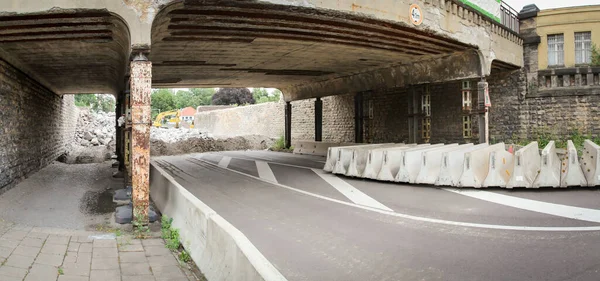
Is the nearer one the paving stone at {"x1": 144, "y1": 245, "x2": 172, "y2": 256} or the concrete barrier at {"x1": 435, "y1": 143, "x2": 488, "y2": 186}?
the paving stone at {"x1": 144, "y1": 245, "x2": 172, "y2": 256}

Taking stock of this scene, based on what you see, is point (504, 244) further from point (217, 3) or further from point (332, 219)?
point (217, 3)

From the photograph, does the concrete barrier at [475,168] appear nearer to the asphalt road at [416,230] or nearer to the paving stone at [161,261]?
the asphalt road at [416,230]

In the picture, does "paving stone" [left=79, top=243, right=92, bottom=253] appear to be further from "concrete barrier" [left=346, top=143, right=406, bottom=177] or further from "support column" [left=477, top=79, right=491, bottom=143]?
"support column" [left=477, top=79, right=491, bottom=143]

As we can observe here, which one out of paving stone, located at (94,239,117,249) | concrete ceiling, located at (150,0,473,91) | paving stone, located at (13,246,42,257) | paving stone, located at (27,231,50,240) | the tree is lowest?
paving stone, located at (94,239,117,249)

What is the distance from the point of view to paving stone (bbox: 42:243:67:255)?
5457 millimetres

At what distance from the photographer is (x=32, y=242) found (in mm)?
5875

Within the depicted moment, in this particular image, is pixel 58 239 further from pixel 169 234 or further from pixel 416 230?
pixel 416 230

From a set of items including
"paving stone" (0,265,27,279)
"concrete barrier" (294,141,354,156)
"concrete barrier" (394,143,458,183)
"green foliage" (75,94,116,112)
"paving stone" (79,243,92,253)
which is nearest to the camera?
A: "paving stone" (0,265,27,279)

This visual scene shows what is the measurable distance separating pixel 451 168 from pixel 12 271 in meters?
8.28

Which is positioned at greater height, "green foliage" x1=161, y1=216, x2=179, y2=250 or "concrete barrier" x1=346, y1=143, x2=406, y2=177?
"concrete barrier" x1=346, y1=143, x2=406, y2=177

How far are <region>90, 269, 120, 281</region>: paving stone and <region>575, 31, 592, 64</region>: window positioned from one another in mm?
18790

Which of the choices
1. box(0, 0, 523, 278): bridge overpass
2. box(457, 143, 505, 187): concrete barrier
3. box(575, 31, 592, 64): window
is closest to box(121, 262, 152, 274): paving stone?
box(0, 0, 523, 278): bridge overpass

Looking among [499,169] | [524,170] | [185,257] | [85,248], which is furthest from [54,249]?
[524,170]

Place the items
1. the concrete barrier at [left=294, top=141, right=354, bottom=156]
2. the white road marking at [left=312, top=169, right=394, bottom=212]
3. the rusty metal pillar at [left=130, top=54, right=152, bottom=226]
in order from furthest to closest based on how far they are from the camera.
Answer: the concrete barrier at [left=294, top=141, right=354, bottom=156] < the white road marking at [left=312, top=169, right=394, bottom=212] < the rusty metal pillar at [left=130, top=54, right=152, bottom=226]
